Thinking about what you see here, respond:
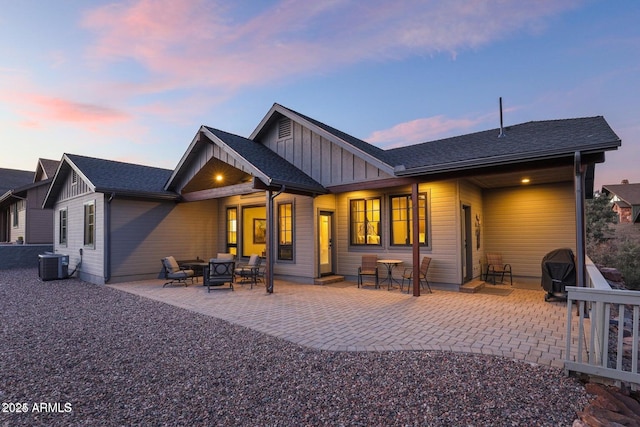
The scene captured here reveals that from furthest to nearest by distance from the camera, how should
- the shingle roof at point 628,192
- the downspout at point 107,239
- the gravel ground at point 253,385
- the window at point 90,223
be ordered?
1. the shingle roof at point 628,192
2. the window at point 90,223
3. the downspout at point 107,239
4. the gravel ground at point 253,385

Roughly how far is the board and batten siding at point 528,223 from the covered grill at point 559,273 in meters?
2.51

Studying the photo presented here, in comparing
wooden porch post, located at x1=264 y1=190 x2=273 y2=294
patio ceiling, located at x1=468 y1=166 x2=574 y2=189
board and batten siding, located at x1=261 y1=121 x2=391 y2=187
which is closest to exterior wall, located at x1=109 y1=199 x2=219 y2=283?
board and batten siding, located at x1=261 y1=121 x2=391 y2=187

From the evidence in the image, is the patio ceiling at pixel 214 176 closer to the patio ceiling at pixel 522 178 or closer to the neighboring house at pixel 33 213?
the patio ceiling at pixel 522 178

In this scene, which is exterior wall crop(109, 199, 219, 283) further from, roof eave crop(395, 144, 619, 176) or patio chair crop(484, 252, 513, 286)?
patio chair crop(484, 252, 513, 286)

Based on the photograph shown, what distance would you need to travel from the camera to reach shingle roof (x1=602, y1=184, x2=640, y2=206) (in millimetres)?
27562

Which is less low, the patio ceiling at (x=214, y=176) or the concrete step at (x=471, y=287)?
the patio ceiling at (x=214, y=176)

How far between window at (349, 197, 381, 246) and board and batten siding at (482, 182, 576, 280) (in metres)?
3.71

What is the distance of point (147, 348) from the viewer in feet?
14.3

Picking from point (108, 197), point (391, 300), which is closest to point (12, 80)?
point (108, 197)

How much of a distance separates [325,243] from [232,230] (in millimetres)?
4331

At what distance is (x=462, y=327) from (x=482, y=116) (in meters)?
17.8

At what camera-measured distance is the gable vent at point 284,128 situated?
A: 36.6 ft

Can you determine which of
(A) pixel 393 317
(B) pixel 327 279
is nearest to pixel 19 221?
(B) pixel 327 279

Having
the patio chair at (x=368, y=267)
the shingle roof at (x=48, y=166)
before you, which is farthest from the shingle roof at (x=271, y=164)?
the shingle roof at (x=48, y=166)
